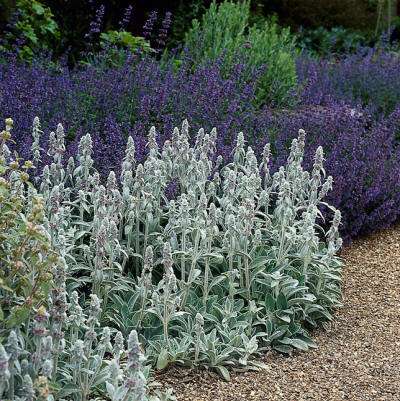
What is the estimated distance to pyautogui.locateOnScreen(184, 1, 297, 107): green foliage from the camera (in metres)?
7.21

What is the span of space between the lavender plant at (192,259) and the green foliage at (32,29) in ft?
11.4

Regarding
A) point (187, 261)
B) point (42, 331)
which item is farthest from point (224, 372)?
point (42, 331)

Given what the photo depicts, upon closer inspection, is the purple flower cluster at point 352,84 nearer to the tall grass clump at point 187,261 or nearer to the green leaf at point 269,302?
the tall grass clump at point 187,261

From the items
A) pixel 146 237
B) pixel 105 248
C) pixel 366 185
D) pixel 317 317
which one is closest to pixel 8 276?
pixel 105 248

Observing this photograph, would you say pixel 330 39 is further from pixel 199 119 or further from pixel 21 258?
pixel 21 258

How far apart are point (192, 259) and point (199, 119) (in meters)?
2.02

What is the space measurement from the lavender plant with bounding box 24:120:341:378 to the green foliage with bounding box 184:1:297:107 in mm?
2589

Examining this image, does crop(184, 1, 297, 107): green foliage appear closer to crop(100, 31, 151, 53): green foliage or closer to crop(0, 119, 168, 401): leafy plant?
crop(100, 31, 151, 53): green foliage

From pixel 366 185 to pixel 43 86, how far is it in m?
2.47

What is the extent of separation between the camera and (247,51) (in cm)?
749

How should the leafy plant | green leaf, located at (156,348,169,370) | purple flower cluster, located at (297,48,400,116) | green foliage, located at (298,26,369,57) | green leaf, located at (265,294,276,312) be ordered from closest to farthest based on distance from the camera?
1. the leafy plant
2. green leaf, located at (156,348,169,370)
3. green leaf, located at (265,294,276,312)
4. purple flower cluster, located at (297,48,400,116)
5. green foliage, located at (298,26,369,57)

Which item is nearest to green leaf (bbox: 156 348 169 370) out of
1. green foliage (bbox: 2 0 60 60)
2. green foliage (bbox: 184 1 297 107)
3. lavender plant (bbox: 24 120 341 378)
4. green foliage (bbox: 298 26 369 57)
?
lavender plant (bbox: 24 120 341 378)

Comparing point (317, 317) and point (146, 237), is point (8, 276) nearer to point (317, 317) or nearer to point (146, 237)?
point (146, 237)

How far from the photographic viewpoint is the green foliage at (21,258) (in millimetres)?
2840
